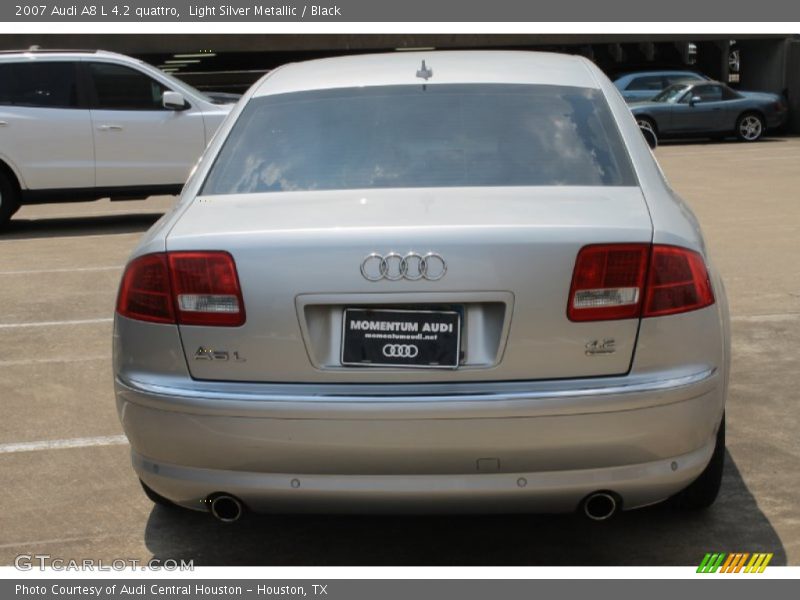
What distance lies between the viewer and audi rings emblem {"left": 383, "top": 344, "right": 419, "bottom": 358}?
3578mm

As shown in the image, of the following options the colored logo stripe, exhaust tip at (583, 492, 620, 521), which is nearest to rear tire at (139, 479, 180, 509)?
exhaust tip at (583, 492, 620, 521)

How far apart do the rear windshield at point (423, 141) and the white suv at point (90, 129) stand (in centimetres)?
903

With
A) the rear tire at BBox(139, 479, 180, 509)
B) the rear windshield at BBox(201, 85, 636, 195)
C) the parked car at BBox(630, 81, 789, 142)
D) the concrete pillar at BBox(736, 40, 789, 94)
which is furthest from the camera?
the concrete pillar at BBox(736, 40, 789, 94)

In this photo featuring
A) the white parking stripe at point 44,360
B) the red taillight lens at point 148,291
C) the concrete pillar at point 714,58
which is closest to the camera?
the red taillight lens at point 148,291

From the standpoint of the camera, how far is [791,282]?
8.83 meters

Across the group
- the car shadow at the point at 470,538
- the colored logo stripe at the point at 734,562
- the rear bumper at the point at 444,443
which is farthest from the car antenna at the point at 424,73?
the colored logo stripe at the point at 734,562

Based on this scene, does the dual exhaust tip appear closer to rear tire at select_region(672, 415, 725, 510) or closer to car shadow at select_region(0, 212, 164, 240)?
rear tire at select_region(672, 415, 725, 510)

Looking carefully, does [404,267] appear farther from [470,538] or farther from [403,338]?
[470,538]

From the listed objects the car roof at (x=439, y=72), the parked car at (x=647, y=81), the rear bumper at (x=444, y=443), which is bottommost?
the parked car at (x=647, y=81)

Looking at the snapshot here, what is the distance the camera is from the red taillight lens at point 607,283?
11.8ft

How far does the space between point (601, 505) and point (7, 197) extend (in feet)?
35.8

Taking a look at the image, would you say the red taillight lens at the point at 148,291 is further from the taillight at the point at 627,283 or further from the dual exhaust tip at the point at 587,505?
the taillight at the point at 627,283

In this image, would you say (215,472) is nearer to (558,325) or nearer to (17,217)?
(558,325)

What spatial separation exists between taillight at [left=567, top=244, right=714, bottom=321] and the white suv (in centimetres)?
1015
